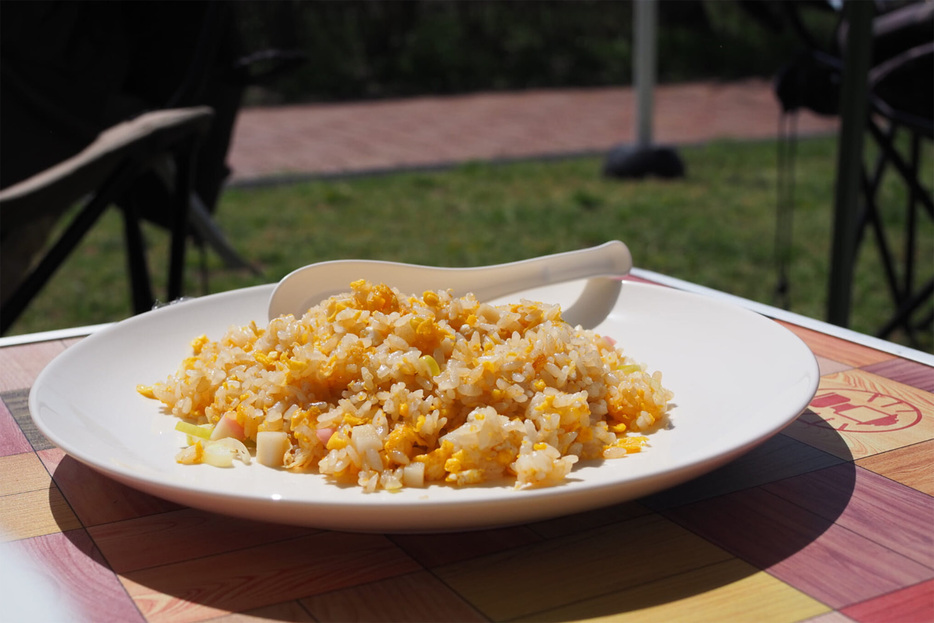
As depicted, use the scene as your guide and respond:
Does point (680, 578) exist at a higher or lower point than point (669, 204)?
higher

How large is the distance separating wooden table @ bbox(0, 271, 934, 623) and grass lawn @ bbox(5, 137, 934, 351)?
104 inches

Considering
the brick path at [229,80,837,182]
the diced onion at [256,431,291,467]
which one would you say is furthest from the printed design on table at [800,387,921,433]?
the brick path at [229,80,837,182]

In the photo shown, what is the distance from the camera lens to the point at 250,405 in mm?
775

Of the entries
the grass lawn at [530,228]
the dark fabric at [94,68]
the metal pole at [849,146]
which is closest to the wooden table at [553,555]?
the metal pole at [849,146]

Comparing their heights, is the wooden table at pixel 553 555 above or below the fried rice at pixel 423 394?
below

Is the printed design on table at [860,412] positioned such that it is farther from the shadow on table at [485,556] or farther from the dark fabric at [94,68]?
the dark fabric at [94,68]

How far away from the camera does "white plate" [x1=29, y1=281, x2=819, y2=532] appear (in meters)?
0.60

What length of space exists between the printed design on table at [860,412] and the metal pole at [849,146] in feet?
3.17

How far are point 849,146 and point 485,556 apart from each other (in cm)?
142

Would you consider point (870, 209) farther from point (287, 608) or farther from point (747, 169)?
point (747, 169)

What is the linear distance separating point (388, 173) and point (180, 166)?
3.74m

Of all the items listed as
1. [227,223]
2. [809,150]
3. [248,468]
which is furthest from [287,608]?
[809,150]

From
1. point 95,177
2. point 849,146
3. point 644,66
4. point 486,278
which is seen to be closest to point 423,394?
point 486,278

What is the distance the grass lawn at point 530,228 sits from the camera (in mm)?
3855
